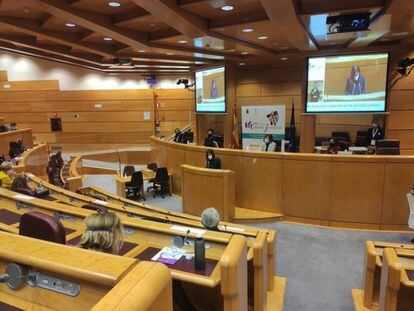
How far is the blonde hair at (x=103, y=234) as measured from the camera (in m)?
1.84

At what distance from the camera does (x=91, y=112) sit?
574 inches

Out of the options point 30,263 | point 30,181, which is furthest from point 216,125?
point 30,263

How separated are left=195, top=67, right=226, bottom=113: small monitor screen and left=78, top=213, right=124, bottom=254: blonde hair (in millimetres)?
8244

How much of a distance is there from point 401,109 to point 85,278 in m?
9.53

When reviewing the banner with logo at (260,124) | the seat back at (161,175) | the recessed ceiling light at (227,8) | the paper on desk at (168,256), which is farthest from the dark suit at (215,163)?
the paper on desk at (168,256)

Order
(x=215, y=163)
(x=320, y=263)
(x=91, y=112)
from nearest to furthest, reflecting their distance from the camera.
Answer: (x=320, y=263), (x=215, y=163), (x=91, y=112)

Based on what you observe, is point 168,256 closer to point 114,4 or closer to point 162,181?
point 114,4

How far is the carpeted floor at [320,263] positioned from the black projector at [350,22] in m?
3.32

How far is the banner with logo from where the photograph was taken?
7.91 meters

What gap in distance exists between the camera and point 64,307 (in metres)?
0.90

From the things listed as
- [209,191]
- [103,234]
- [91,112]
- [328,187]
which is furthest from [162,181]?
[91,112]

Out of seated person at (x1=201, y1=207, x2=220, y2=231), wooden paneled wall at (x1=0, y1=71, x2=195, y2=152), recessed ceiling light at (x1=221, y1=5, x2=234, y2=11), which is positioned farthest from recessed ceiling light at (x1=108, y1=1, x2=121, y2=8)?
wooden paneled wall at (x1=0, y1=71, x2=195, y2=152)

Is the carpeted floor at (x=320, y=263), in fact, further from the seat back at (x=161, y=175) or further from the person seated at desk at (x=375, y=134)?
the person seated at desk at (x=375, y=134)

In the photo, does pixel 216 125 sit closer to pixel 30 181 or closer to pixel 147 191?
pixel 147 191
